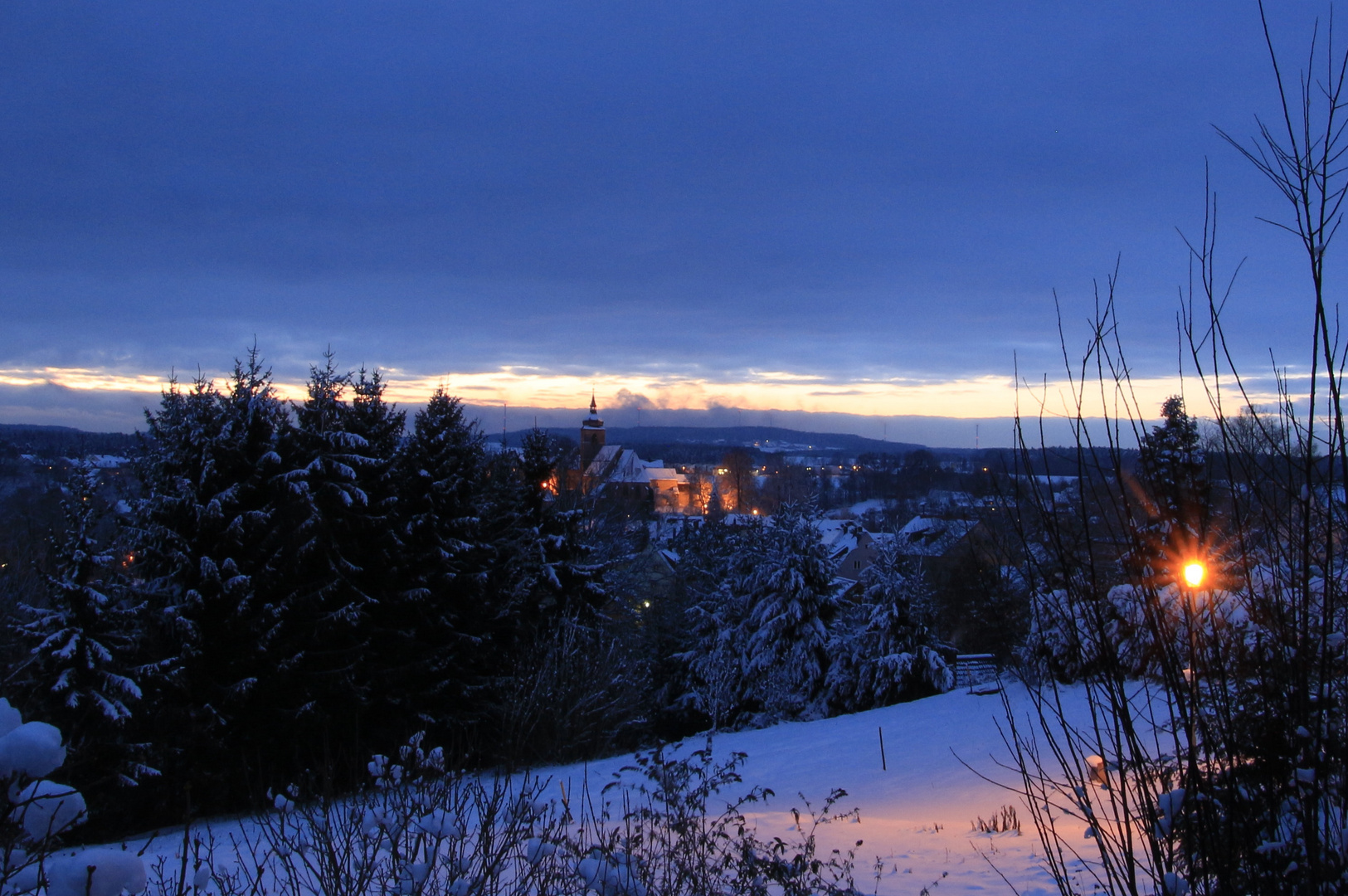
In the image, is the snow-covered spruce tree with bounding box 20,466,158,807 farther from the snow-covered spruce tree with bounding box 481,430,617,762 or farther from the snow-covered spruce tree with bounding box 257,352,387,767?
the snow-covered spruce tree with bounding box 481,430,617,762

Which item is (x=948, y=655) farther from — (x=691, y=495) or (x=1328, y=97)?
(x=691, y=495)

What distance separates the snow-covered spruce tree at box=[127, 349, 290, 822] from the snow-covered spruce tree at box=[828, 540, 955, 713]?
51.5 feet

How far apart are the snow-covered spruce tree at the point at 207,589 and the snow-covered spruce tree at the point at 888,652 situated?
15.7m

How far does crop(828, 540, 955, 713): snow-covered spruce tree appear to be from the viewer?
23094 mm

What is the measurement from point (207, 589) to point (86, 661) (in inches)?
80.9

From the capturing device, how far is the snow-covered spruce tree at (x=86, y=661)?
1215 cm

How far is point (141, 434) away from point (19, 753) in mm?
17281

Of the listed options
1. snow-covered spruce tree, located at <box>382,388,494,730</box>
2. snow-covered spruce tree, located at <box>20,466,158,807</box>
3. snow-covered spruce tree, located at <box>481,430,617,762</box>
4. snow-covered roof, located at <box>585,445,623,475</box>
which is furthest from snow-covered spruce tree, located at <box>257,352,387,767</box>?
snow-covered roof, located at <box>585,445,623,475</box>

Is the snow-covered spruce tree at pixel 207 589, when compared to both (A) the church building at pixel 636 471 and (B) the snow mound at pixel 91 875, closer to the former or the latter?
(B) the snow mound at pixel 91 875

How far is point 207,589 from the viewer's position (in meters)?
14.0

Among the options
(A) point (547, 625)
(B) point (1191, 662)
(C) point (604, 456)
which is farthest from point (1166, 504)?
(C) point (604, 456)

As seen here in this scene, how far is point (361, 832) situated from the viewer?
11.6ft

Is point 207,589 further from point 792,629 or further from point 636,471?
point 636,471

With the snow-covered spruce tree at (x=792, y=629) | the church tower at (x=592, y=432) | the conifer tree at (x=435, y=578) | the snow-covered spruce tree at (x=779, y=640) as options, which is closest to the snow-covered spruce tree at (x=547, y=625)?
the conifer tree at (x=435, y=578)
